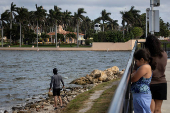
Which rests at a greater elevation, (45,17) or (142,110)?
(45,17)

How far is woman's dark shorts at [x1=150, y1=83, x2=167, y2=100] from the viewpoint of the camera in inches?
196

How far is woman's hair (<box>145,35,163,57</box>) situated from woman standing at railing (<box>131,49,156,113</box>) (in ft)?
1.78

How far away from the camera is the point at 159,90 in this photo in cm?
501

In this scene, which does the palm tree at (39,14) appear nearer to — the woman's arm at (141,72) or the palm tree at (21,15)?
the palm tree at (21,15)

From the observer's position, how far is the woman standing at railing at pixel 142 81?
4277 millimetres

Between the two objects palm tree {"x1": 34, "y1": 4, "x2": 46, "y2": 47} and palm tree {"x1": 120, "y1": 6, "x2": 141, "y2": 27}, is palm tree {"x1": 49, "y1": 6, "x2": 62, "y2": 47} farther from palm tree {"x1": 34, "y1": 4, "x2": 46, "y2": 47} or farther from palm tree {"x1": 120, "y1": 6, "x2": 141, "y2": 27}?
palm tree {"x1": 120, "y1": 6, "x2": 141, "y2": 27}

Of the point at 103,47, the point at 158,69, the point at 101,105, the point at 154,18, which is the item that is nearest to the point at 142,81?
the point at 158,69

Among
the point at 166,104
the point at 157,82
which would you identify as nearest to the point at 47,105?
the point at 166,104

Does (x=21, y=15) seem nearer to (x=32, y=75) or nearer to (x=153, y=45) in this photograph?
(x=32, y=75)

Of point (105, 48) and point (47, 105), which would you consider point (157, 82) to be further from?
point (105, 48)

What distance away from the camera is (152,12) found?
12828mm

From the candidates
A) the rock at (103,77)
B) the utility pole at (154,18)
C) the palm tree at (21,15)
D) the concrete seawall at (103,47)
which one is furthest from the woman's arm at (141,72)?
the palm tree at (21,15)

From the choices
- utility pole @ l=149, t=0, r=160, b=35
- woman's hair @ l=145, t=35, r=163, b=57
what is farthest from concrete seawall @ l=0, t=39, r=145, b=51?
woman's hair @ l=145, t=35, r=163, b=57

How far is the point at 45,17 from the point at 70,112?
381 feet
